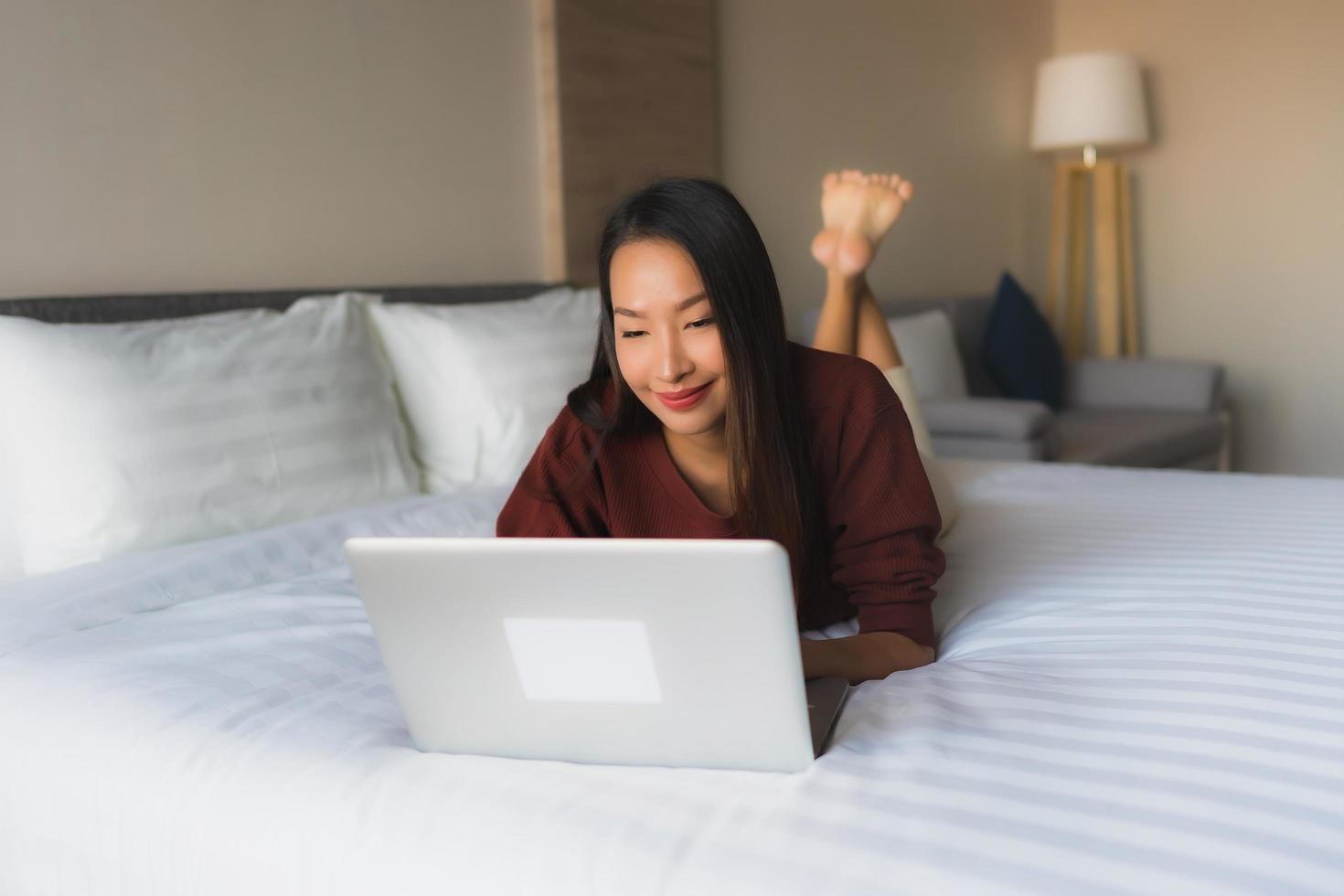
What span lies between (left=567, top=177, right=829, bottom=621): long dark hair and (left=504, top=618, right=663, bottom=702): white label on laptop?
395mm

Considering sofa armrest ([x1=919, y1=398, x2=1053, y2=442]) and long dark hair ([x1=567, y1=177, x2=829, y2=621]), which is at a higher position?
long dark hair ([x1=567, y1=177, x2=829, y2=621])

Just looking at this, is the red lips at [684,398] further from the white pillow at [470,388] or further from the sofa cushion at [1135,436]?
the sofa cushion at [1135,436]

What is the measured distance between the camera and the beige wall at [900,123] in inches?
147

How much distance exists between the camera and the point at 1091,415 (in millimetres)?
4082

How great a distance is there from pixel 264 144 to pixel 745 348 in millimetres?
1536

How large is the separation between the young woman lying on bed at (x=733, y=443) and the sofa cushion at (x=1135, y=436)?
2.20 m

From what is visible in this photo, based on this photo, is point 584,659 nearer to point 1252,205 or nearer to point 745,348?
point 745,348

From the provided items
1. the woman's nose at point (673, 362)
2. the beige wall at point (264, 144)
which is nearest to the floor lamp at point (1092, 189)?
Answer: the beige wall at point (264, 144)

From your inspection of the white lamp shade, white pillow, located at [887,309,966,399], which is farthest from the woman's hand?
the white lamp shade

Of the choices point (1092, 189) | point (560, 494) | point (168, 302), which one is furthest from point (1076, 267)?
point (560, 494)

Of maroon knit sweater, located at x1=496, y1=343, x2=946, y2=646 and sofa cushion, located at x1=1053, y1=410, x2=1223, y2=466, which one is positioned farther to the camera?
sofa cushion, located at x1=1053, y1=410, x2=1223, y2=466

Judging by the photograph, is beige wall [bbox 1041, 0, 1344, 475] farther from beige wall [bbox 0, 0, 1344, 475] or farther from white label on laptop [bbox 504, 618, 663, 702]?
white label on laptop [bbox 504, 618, 663, 702]

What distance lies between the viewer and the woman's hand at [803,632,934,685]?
3.78 feet

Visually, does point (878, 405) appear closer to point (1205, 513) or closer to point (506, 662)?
point (506, 662)
